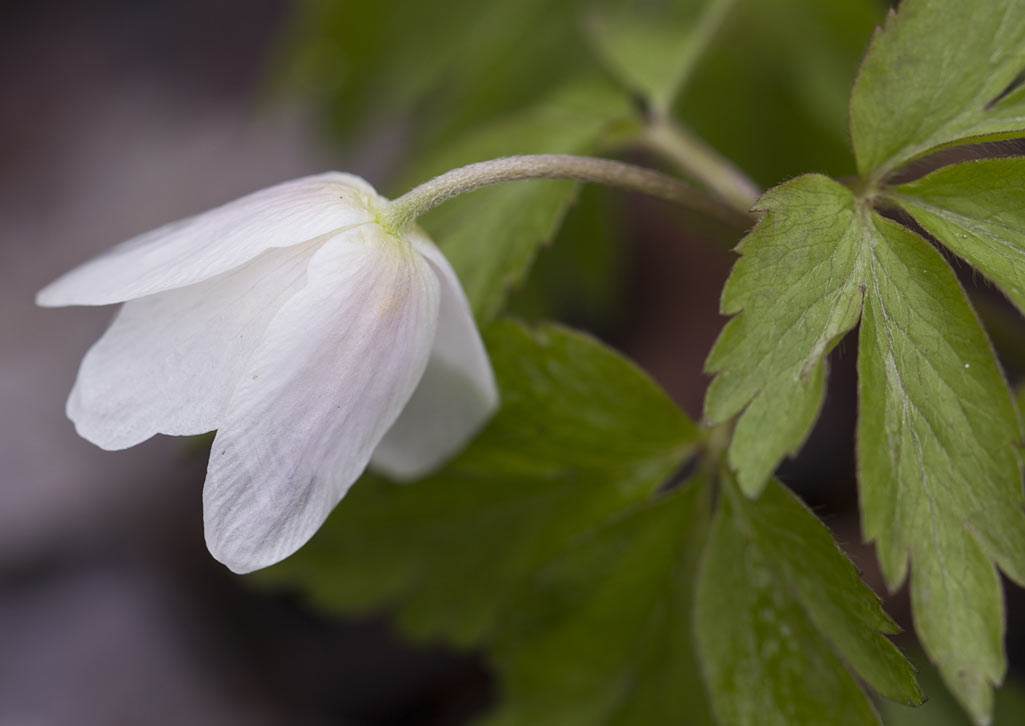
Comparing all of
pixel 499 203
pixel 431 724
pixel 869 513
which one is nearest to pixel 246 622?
pixel 431 724

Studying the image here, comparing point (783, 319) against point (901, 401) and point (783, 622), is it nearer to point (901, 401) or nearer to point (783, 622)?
point (901, 401)

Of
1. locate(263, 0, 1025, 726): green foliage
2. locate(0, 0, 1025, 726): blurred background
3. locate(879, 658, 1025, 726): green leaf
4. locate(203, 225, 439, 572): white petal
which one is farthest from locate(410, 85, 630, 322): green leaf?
locate(879, 658, 1025, 726): green leaf

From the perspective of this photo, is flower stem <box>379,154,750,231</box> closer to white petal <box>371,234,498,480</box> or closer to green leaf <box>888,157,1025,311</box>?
white petal <box>371,234,498,480</box>

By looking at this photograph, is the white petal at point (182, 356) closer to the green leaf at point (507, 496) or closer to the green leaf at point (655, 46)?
the green leaf at point (507, 496)

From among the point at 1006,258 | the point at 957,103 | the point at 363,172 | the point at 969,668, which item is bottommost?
the point at 969,668

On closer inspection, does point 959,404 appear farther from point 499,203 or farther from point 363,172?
point 363,172
